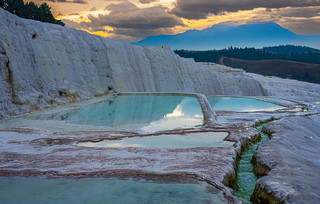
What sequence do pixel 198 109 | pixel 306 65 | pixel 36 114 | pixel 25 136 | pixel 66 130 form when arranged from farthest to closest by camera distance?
pixel 306 65 < pixel 198 109 < pixel 36 114 < pixel 66 130 < pixel 25 136

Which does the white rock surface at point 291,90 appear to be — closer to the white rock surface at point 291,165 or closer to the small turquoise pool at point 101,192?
the white rock surface at point 291,165

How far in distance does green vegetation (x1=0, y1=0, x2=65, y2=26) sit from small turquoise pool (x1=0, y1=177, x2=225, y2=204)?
31.2m

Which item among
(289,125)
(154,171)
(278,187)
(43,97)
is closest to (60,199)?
(154,171)

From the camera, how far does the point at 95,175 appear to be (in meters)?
4.61

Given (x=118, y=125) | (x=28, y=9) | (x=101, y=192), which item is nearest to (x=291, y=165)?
(x=101, y=192)

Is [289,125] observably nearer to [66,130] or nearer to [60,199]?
[66,130]

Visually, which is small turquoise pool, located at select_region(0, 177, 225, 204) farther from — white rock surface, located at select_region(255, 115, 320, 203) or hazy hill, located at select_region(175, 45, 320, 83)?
hazy hill, located at select_region(175, 45, 320, 83)

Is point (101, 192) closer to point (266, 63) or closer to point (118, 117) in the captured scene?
point (118, 117)

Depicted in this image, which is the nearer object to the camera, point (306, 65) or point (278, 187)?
point (278, 187)

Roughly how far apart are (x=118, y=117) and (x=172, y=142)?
490cm

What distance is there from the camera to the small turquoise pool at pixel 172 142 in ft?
22.9

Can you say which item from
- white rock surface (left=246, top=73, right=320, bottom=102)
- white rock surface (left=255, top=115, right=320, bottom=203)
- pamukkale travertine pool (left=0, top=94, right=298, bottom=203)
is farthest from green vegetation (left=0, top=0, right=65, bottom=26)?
white rock surface (left=255, top=115, right=320, bottom=203)

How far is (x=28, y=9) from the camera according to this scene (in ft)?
106

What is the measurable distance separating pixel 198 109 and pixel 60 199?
10.1 meters
